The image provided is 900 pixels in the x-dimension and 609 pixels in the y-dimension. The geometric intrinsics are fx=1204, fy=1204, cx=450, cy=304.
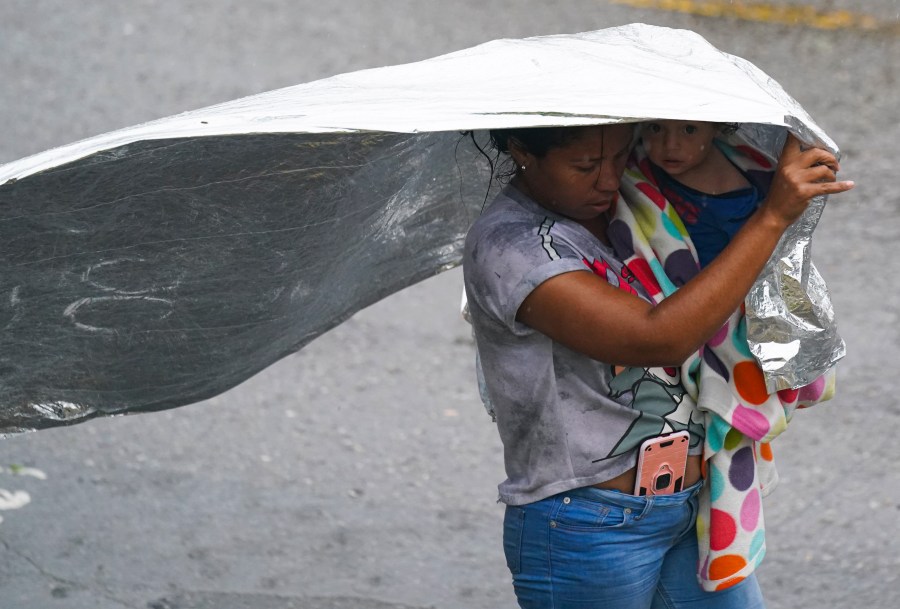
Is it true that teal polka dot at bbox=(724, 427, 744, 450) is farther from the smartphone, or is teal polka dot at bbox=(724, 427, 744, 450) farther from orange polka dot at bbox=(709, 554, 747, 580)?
orange polka dot at bbox=(709, 554, 747, 580)

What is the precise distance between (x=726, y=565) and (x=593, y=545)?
305 mm

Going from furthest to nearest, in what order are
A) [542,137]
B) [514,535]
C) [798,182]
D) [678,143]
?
[514,535] < [678,143] < [542,137] < [798,182]

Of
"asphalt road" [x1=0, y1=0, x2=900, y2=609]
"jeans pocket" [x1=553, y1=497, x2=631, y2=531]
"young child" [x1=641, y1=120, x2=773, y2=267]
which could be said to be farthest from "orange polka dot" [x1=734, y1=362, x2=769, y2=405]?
"asphalt road" [x1=0, y1=0, x2=900, y2=609]

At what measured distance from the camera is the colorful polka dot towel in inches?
84.7

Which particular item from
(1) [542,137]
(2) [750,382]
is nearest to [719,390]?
(2) [750,382]

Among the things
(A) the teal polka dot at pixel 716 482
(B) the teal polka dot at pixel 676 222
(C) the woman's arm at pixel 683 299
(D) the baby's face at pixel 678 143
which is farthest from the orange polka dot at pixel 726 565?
(D) the baby's face at pixel 678 143

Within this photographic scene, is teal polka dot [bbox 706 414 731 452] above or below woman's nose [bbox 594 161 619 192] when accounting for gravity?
below

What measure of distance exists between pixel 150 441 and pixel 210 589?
36.7 inches

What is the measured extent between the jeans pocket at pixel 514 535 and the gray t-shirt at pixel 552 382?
0.06 metres

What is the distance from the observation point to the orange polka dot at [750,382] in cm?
218

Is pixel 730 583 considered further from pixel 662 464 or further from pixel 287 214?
pixel 287 214

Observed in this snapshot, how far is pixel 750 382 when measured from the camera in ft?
7.18

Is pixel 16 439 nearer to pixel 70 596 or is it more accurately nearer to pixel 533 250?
pixel 70 596

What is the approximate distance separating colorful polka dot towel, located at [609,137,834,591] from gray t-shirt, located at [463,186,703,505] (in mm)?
59
